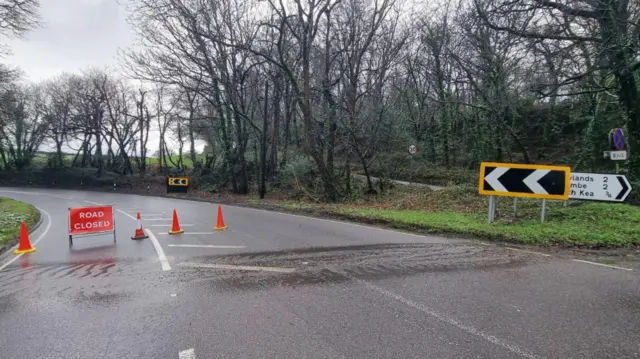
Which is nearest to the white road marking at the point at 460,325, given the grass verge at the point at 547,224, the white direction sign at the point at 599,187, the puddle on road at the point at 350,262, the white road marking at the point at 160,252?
the puddle on road at the point at 350,262

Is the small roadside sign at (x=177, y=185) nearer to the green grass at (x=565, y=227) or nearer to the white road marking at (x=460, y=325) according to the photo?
the green grass at (x=565, y=227)

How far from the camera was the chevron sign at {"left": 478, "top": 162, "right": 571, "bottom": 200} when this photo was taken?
29.0ft

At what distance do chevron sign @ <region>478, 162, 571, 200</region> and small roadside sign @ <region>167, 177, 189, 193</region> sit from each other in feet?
87.1

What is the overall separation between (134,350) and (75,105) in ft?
148

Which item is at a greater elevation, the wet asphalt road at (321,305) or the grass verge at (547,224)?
the grass verge at (547,224)

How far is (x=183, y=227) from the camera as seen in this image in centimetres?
1157

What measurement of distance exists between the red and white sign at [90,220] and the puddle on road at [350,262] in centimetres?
463

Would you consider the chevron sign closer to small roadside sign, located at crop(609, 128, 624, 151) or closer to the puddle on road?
small roadside sign, located at crop(609, 128, 624, 151)

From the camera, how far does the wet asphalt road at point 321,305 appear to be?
348 centimetres

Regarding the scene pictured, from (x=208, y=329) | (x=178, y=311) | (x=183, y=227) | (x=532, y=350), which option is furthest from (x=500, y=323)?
(x=183, y=227)

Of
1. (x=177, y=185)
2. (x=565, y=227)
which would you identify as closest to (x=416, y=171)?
(x=565, y=227)

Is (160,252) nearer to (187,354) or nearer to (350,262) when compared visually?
Result: (350,262)

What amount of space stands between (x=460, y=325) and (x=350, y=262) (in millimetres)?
2786

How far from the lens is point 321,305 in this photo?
14.6 feet
